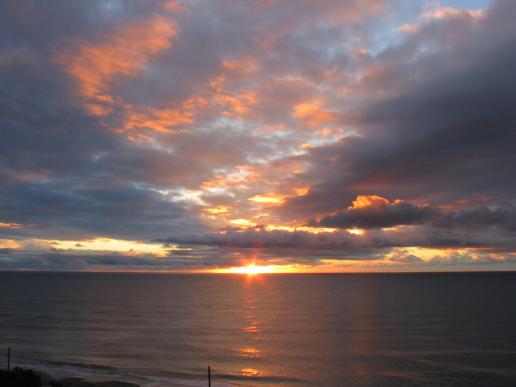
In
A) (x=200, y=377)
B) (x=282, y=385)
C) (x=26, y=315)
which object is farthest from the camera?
(x=26, y=315)

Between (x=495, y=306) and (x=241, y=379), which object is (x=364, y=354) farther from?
(x=495, y=306)

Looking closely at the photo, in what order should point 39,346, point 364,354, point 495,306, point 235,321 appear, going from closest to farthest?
point 364,354
point 39,346
point 235,321
point 495,306

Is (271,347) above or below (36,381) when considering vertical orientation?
below

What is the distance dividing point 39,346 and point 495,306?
12172 cm

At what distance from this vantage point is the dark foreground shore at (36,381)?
36938mm

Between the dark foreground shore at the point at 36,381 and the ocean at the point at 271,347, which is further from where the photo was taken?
the ocean at the point at 271,347

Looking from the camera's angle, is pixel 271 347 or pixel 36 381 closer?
pixel 36 381

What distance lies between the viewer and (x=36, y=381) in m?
38.9

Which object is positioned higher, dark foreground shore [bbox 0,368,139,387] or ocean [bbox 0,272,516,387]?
dark foreground shore [bbox 0,368,139,387]

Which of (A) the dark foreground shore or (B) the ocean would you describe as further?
(B) the ocean

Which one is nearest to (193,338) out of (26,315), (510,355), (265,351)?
(265,351)

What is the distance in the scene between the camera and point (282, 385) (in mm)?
46688

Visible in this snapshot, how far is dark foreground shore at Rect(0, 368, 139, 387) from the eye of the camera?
36.9 meters

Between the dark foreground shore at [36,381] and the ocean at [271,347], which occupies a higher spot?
the dark foreground shore at [36,381]
